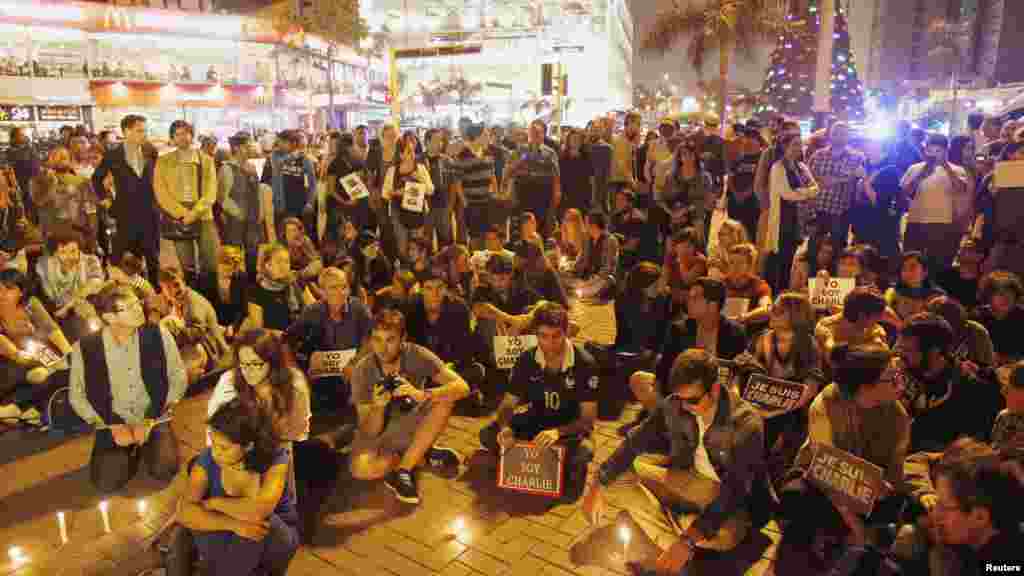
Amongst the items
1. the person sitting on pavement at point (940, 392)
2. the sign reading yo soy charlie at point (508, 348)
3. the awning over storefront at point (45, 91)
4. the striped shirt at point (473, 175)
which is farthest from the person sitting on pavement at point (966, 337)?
the awning over storefront at point (45, 91)

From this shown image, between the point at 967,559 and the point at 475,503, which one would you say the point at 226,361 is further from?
the point at 967,559

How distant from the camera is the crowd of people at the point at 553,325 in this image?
150 inches

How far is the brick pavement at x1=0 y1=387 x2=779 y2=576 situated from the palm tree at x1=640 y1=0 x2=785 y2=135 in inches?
844

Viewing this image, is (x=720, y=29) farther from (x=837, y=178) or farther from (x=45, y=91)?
(x=45, y=91)

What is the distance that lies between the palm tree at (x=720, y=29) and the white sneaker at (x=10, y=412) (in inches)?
862

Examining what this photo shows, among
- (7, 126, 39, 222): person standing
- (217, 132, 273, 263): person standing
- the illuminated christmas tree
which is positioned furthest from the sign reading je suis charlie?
the illuminated christmas tree

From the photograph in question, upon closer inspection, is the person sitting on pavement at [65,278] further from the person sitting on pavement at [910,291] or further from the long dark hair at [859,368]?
the person sitting on pavement at [910,291]

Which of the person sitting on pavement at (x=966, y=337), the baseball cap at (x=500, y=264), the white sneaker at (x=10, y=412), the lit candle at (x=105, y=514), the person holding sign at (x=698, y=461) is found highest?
the baseball cap at (x=500, y=264)

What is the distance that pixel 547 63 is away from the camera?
22.3 metres

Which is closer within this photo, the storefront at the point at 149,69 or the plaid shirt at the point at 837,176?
the plaid shirt at the point at 837,176

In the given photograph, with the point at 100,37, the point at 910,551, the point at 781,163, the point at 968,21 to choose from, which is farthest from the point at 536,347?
the point at 968,21

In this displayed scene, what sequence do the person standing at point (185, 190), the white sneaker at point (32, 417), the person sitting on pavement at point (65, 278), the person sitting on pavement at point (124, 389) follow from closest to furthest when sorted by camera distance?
the person sitting on pavement at point (124, 389)
the white sneaker at point (32, 417)
the person sitting on pavement at point (65, 278)
the person standing at point (185, 190)

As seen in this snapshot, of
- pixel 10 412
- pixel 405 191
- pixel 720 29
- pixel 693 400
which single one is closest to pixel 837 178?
pixel 405 191

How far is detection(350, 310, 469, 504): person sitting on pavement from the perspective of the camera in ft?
16.1
